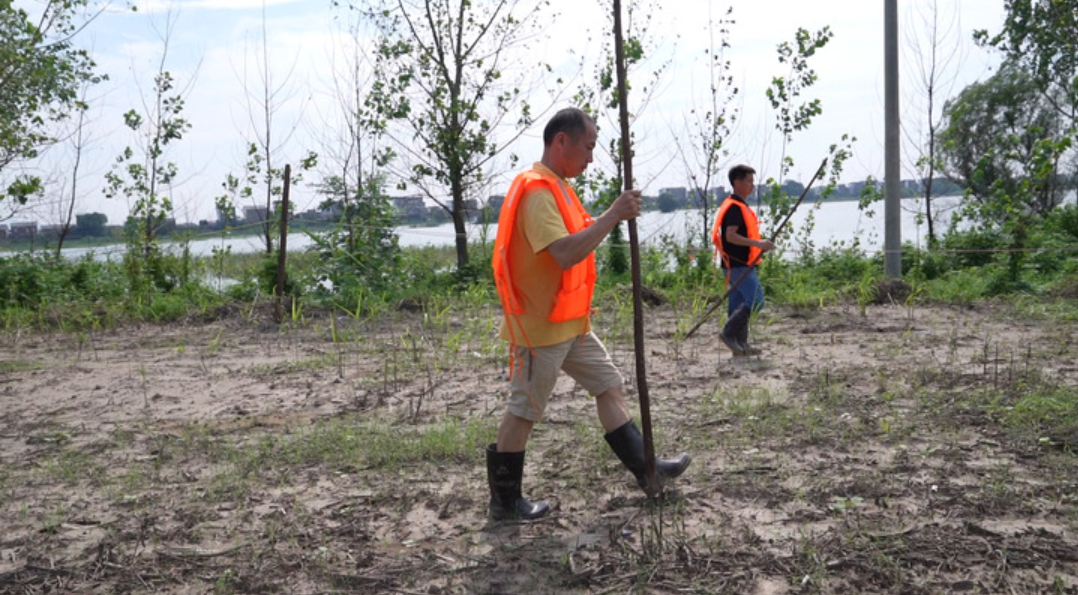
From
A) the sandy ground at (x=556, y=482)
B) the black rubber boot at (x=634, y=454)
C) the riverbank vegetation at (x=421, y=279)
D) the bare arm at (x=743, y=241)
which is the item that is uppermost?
the bare arm at (x=743, y=241)

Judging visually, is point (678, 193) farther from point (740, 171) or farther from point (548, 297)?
point (548, 297)

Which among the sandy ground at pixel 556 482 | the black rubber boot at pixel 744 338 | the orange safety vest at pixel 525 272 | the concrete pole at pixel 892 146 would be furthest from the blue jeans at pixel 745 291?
the concrete pole at pixel 892 146

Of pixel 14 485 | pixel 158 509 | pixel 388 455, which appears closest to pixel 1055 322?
pixel 388 455

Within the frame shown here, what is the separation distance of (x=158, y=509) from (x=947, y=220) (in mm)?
13582

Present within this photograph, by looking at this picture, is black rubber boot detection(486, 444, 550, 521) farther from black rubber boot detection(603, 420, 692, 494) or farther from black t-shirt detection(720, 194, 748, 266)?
black t-shirt detection(720, 194, 748, 266)

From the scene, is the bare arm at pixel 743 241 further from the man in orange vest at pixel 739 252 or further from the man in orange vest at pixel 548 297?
the man in orange vest at pixel 548 297

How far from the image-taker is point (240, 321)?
33.1 ft

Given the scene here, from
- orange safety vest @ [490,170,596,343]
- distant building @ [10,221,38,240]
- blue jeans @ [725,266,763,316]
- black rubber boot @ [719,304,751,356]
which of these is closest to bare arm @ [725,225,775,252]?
blue jeans @ [725,266,763,316]

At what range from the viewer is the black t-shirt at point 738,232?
7129mm

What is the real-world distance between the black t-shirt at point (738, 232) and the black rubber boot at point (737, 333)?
16.7 inches

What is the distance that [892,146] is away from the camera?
436 inches

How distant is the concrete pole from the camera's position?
10828 millimetres

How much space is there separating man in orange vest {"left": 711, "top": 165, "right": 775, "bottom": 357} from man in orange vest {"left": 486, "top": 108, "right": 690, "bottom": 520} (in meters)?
3.30

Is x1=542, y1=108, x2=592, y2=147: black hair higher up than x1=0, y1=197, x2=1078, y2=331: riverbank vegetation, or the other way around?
x1=542, y1=108, x2=592, y2=147: black hair
